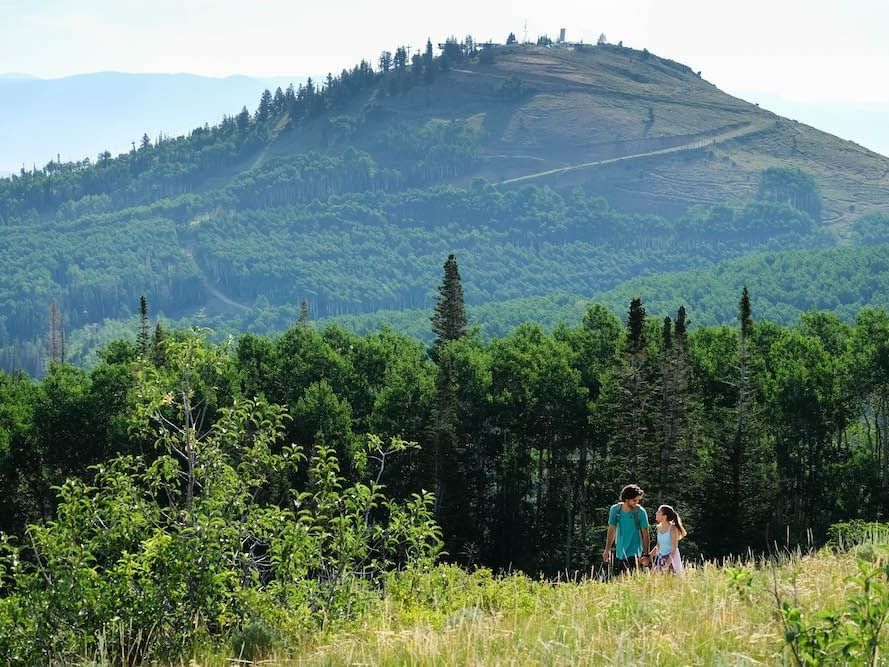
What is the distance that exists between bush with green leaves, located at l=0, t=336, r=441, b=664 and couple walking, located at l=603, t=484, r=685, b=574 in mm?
4229

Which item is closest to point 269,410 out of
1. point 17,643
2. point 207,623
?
point 207,623

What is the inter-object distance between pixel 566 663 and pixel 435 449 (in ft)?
171

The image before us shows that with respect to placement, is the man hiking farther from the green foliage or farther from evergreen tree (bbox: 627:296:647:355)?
evergreen tree (bbox: 627:296:647:355)

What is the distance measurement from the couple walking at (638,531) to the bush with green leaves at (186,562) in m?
4.23

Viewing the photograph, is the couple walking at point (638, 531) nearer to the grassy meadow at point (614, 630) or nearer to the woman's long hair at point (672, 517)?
the woman's long hair at point (672, 517)

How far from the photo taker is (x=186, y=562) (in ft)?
48.0

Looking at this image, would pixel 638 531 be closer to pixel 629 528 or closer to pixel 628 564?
A: pixel 629 528

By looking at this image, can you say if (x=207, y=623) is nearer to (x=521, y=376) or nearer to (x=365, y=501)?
(x=365, y=501)

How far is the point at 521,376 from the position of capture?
65562 millimetres

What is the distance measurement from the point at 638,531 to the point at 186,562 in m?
9.11

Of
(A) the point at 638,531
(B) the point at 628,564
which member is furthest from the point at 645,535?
(B) the point at 628,564

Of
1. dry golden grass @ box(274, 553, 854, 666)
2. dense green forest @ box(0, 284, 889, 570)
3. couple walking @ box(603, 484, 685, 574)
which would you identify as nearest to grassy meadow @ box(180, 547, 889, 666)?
dry golden grass @ box(274, 553, 854, 666)

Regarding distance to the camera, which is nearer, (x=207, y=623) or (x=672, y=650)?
(x=672, y=650)

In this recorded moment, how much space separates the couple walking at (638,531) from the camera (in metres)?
19.3
